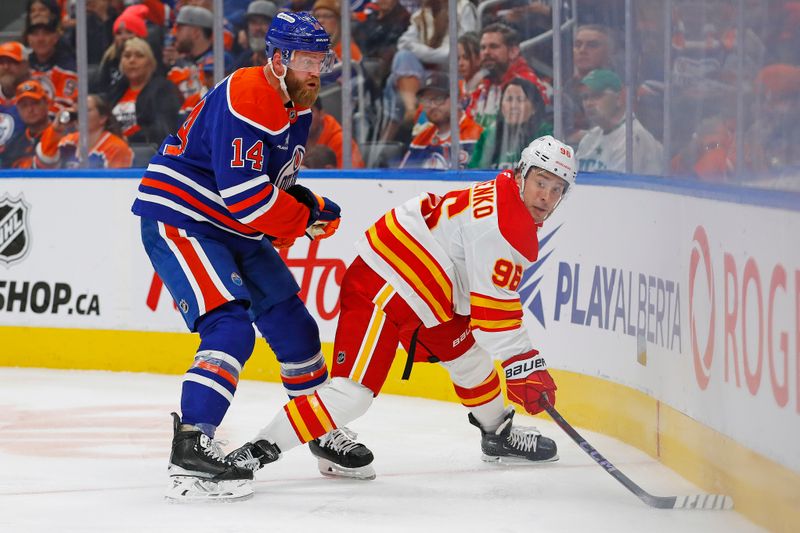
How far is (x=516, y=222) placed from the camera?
150 inches

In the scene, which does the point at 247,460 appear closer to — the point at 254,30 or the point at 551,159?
the point at 551,159

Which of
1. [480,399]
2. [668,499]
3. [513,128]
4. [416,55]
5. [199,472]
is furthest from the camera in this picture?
[416,55]

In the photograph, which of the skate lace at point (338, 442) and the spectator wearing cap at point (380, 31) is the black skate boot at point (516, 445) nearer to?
the skate lace at point (338, 442)

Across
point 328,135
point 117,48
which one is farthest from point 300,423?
point 117,48

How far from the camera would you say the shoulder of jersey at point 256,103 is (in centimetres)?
370

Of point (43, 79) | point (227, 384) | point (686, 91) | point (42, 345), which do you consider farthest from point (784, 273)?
point (43, 79)

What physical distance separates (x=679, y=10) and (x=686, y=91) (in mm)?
251

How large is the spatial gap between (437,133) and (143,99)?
1.56m

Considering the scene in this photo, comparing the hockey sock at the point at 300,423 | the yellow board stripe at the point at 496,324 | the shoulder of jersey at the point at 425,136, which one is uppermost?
the shoulder of jersey at the point at 425,136

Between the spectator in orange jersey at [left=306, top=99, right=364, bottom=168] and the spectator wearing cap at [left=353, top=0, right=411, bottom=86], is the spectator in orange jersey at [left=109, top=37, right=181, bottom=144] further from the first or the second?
the spectator wearing cap at [left=353, top=0, right=411, bottom=86]

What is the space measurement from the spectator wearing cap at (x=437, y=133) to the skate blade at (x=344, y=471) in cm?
204

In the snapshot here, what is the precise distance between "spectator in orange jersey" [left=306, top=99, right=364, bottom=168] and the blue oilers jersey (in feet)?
7.02

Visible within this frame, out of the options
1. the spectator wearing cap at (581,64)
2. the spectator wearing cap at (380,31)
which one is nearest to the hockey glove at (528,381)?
the spectator wearing cap at (581,64)

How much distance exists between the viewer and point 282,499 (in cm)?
381
